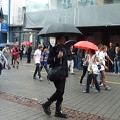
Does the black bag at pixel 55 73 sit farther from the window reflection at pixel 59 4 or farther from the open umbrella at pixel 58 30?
the window reflection at pixel 59 4

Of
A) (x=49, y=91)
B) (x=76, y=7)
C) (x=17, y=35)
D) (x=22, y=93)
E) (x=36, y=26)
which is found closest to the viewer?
(x=22, y=93)

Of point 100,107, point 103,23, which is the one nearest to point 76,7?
point 103,23

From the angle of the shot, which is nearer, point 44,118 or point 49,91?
point 44,118

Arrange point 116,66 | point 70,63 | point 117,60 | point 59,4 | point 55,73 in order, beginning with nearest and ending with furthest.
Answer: point 55,73, point 70,63, point 117,60, point 116,66, point 59,4

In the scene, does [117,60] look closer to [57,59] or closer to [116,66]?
[116,66]

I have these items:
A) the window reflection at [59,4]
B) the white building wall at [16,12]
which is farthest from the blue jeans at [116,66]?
the white building wall at [16,12]

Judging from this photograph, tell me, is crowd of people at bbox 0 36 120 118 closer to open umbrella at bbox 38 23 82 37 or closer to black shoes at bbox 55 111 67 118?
black shoes at bbox 55 111 67 118

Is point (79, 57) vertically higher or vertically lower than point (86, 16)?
lower

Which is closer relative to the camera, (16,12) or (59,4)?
(59,4)

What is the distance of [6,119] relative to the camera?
16.4 ft

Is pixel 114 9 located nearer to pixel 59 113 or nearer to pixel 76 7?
pixel 76 7

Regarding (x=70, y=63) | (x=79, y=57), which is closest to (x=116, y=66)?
(x=79, y=57)

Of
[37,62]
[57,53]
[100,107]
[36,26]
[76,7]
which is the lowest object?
[100,107]

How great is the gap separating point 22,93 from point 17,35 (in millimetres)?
19346
